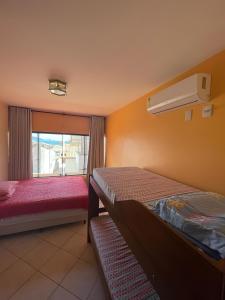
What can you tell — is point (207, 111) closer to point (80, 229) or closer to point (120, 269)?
point (120, 269)

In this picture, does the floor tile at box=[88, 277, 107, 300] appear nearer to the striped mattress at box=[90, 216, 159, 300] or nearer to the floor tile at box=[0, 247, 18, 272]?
the striped mattress at box=[90, 216, 159, 300]

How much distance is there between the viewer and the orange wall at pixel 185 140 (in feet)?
4.56

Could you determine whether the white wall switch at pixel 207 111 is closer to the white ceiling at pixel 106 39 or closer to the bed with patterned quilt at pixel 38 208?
the white ceiling at pixel 106 39

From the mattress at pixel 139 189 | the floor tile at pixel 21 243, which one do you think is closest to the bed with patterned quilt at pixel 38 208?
the floor tile at pixel 21 243

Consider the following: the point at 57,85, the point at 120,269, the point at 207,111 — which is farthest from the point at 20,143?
the point at 207,111

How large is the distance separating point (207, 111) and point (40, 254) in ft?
8.30

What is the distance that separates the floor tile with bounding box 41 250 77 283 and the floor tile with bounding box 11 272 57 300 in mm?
62

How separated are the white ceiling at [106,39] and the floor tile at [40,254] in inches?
88.5

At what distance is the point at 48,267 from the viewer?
5.46 ft

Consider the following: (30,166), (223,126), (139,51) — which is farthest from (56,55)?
(30,166)

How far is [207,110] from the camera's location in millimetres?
1489

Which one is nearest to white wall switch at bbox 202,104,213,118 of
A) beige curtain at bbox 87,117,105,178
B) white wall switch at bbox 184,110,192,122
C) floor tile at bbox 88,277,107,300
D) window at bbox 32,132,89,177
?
white wall switch at bbox 184,110,192,122

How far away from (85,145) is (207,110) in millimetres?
3632

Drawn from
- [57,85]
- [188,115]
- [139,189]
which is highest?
[57,85]
